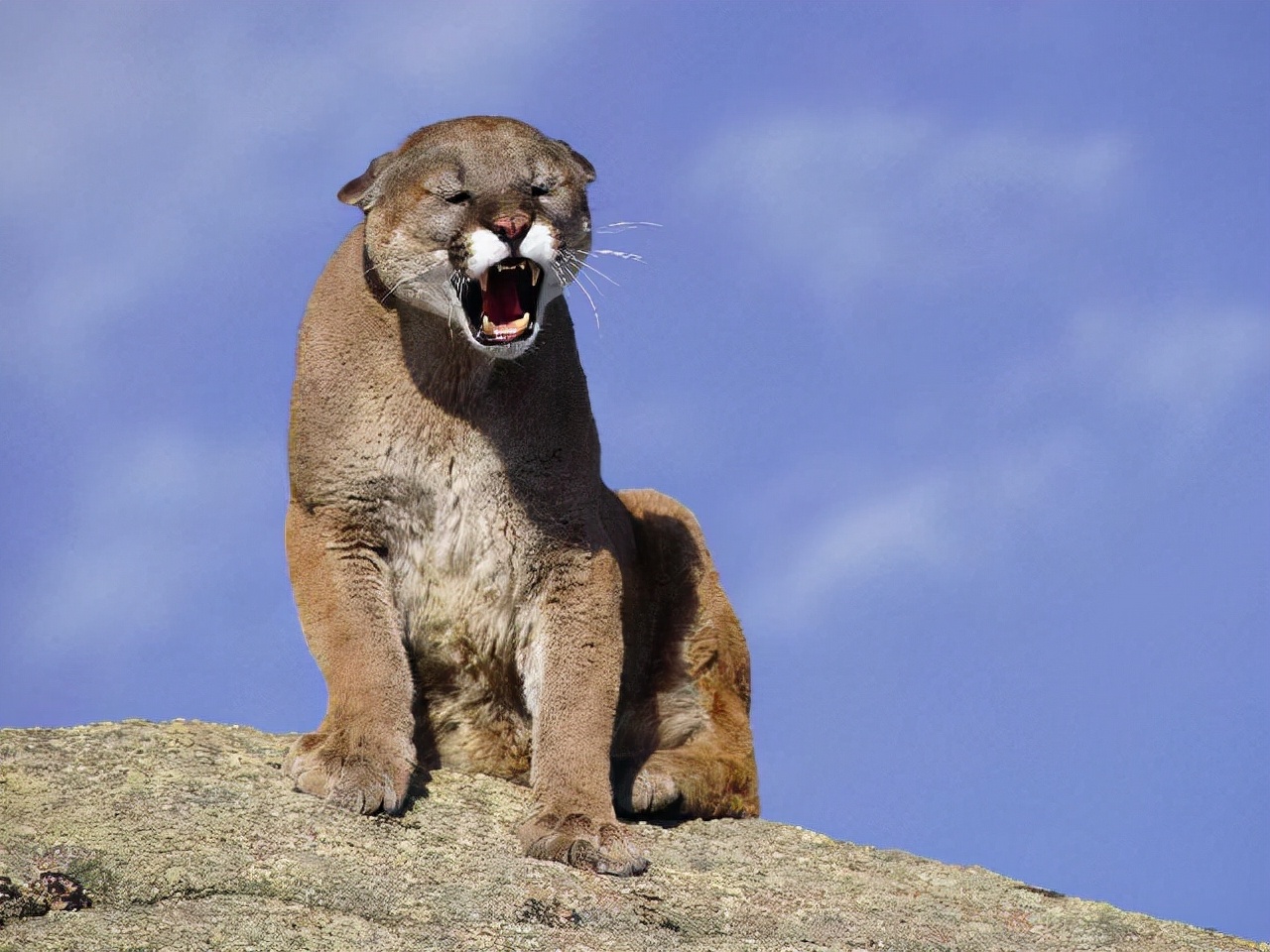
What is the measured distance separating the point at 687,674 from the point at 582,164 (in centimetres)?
289

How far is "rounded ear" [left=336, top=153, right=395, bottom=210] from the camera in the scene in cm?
821

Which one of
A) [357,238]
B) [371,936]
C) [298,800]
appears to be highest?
[357,238]

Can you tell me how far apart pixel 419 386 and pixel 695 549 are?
2.34 meters

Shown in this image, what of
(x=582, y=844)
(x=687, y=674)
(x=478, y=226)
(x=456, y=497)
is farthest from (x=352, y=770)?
A: (x=687, y=674)

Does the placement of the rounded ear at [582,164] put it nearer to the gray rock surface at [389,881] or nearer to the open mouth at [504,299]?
the open mouth at [504,299]

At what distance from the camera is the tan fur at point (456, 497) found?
25.8ft

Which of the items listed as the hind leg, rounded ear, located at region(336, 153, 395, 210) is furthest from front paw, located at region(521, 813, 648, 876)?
rounded ear, located at region(336, 153, 395, 210)

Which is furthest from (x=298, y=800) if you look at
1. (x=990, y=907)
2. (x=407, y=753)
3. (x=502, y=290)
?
(x=990, y=907)

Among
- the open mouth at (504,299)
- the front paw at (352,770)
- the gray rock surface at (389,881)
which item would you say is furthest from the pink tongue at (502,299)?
the gray rock surface at (389,881)

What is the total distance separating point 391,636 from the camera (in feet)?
26.4

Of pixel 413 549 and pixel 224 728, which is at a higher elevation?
pixel 413 549

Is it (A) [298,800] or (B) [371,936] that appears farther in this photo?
(A) [298,800]

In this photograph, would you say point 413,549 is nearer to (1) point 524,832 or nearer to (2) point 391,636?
(2) point 391,636

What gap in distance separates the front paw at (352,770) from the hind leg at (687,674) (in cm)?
169
